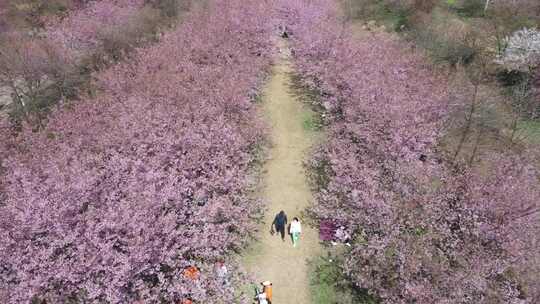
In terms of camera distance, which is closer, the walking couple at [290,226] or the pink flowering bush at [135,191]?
the pink flowering bush at [135,191]

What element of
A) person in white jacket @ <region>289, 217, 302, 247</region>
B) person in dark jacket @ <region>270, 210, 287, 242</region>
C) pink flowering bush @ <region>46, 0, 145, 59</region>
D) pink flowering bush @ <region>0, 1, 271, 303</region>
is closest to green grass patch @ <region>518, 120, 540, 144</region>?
→ person in white jacket @ <region>289, 217, 302, 247</region>

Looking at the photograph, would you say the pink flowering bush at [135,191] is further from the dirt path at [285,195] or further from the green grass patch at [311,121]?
the green grass patch at [311,121]

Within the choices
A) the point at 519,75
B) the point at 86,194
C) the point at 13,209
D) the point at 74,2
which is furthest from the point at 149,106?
the point at 519,75

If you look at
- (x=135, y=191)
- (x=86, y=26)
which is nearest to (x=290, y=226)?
(x=135, y=191)

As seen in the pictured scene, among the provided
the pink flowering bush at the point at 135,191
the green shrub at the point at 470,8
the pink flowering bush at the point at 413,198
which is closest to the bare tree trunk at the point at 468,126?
the pink flowering bush at the point at 413,198

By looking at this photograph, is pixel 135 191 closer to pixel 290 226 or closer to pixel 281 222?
pixel 281 222

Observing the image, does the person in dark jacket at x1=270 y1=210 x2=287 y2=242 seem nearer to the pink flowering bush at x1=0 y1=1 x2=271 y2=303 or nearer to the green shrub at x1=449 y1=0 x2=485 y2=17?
the pink flowering bush at x1=0 y1=1 x2=271 y2=303
